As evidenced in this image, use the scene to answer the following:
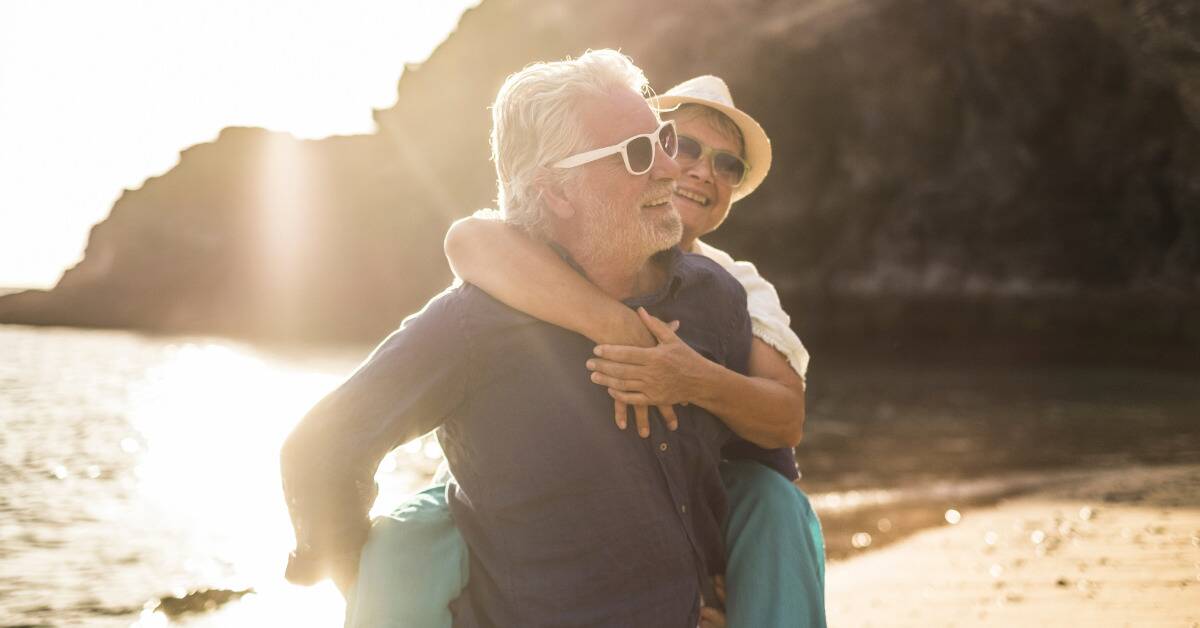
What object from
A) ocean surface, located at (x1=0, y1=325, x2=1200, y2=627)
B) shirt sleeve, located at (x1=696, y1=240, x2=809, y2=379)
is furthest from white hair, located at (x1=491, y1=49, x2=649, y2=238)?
ocean surface, located at (x1=0, y1=325, x2=1200, y2=627)

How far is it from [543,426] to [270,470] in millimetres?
25678

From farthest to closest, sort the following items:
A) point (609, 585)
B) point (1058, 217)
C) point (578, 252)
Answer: point (1058, 217), point (578, 252), point (609, 585)

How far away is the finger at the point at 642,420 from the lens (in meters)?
2.32

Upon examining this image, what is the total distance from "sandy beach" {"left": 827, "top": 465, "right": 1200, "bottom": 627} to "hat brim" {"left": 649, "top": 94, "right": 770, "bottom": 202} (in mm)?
3446

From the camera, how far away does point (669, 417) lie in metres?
2.42

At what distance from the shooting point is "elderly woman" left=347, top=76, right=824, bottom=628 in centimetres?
231

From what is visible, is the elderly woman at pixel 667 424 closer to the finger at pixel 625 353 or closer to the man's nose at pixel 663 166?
the finger at pixel 625 353

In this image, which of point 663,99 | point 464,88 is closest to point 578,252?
point 663,99

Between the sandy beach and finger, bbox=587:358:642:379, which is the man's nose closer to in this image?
finger, bbox=587:358:642:379

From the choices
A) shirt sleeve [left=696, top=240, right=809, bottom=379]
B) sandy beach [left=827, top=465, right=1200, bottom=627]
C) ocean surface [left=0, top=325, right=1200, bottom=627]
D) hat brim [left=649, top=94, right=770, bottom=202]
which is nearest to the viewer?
shirt sleeve [left=696, top=240, right=809, bottom=379]

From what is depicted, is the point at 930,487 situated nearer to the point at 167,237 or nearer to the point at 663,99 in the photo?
the point at 663,99

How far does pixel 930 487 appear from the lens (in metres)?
16.3

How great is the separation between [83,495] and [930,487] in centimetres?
1701

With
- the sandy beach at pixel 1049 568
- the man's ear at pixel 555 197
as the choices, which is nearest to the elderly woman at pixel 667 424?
the man's ear at pixel 555 197
